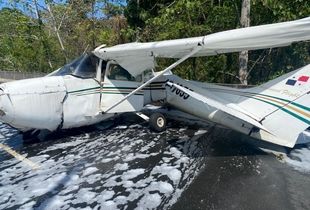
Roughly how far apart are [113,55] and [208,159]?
3.24 meters

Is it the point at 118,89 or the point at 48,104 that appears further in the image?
the point at 118,89

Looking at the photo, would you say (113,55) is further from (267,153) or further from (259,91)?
(267,153)

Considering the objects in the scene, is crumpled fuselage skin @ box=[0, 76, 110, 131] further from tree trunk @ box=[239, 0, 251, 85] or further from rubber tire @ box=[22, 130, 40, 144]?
tree trunk @ box=[239, 0, 251, 85]

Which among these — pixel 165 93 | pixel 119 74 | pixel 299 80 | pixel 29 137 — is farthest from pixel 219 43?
pixel 29 137

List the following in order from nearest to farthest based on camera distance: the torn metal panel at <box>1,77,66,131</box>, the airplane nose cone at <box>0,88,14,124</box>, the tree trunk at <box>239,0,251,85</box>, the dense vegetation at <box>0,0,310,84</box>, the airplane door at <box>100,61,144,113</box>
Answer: the airplane nose cone at <box>0,88,14,124</box>
the torn metal panel at <box>1,77,66,131</box>
the airplane door at <box>100,61,144,113</box>
the tree trunk at <box>239,0,251,85</box>
the dense vegetation at <box>0,0,310,84</box>

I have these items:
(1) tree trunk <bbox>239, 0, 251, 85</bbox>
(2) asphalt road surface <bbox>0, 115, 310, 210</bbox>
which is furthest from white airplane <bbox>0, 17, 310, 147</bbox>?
(1) tree trunk <bbox>239, 0, 251, 85</bbox>

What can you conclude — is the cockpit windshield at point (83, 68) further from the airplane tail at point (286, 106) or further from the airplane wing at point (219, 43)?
the airplane tail at point (286, 106)

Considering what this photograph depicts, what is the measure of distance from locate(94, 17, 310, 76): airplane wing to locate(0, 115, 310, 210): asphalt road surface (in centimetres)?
173

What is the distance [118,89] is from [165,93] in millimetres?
1285

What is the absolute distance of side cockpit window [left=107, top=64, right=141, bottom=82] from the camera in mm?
7809

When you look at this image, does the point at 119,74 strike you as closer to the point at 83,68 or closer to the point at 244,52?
the point at 83,68

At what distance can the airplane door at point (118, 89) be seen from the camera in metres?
7.59

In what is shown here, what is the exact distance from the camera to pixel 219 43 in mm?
5586

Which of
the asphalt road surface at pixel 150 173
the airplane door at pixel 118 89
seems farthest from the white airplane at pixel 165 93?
the asphalt road surface at pixel 150 173
